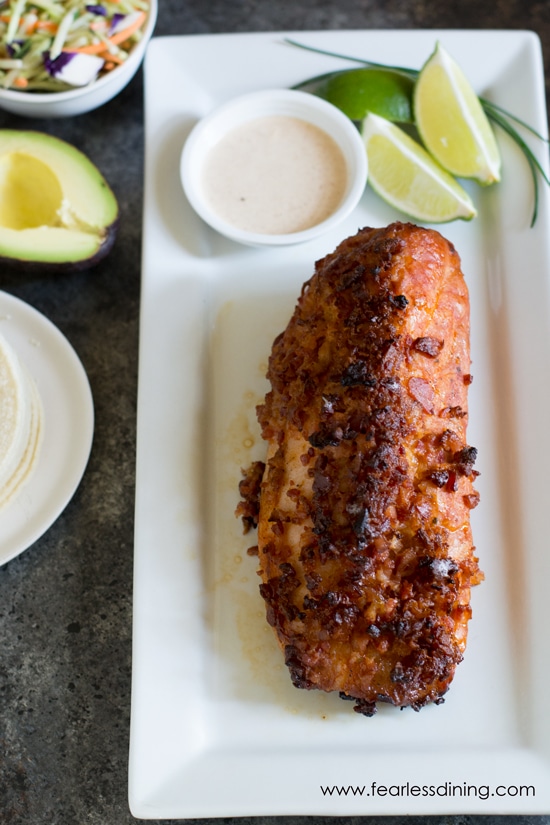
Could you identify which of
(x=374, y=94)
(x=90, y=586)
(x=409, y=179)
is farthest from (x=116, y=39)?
(x=90, y=586)

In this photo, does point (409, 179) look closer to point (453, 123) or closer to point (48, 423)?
point (453, 123)

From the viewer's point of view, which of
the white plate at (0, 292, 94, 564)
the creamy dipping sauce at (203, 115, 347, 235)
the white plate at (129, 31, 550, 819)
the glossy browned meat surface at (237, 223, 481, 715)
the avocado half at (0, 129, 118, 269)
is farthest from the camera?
the creamy dipping sauce at (203, 115, 347, 235)

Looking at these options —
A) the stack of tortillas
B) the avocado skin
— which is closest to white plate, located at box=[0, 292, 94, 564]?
the stack of tortillas

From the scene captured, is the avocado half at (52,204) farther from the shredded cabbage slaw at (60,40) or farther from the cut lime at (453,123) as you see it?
the cut lime at (453,123)

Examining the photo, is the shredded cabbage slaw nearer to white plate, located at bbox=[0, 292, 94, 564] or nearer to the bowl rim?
the bowl rim

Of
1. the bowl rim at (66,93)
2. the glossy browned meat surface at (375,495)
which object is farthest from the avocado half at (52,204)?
the glossy browned meat surface at (375,495)

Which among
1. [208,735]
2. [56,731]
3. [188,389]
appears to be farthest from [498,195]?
[56,731]
